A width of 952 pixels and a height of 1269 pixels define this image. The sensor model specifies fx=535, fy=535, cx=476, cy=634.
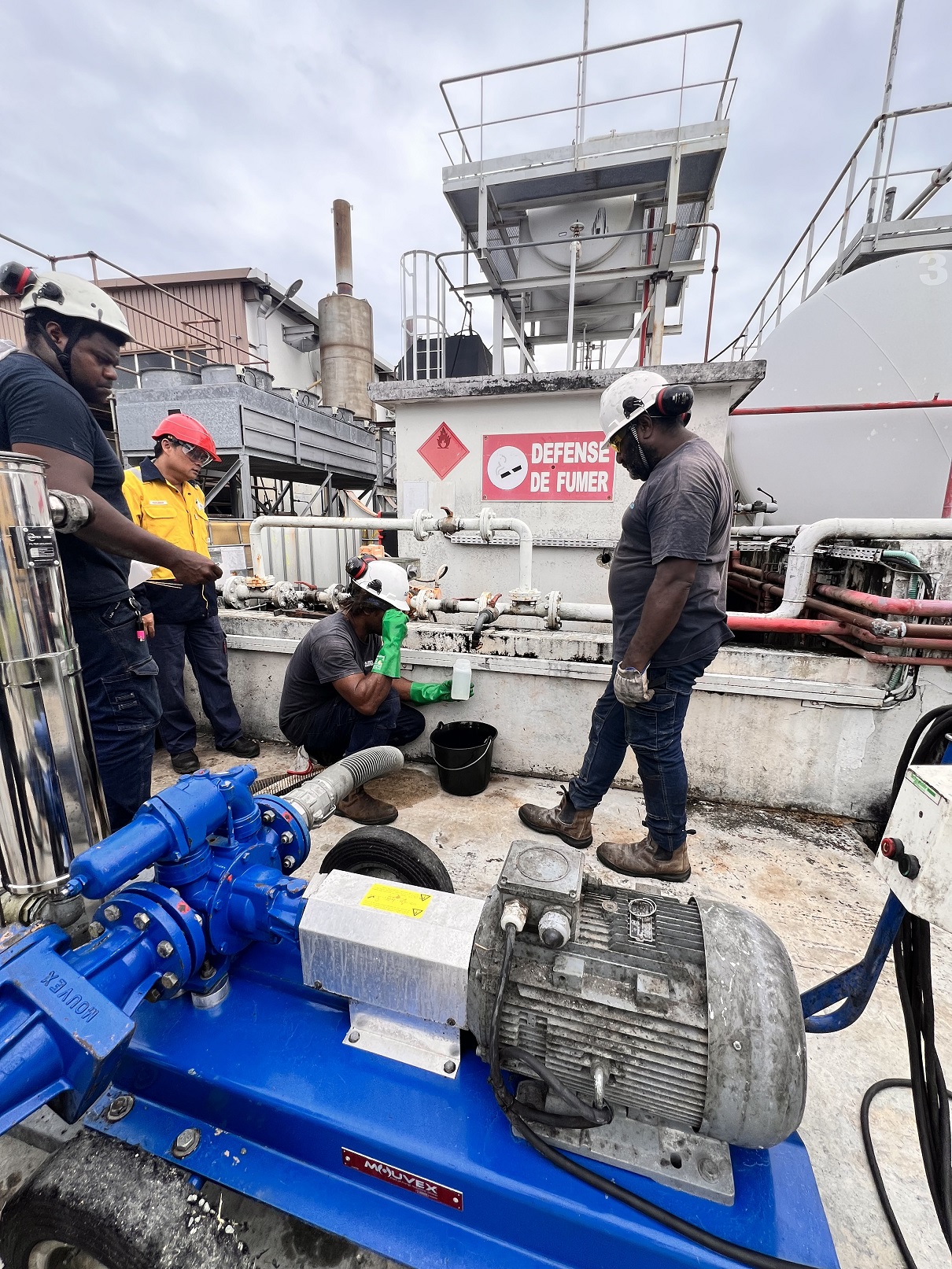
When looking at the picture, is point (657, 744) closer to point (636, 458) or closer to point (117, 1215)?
point (636, 458)

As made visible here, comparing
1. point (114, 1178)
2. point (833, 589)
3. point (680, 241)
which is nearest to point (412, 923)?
point (114, 1178)

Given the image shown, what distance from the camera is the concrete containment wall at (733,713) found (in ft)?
8.35

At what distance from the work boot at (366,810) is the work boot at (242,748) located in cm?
97

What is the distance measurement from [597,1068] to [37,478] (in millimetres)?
1517

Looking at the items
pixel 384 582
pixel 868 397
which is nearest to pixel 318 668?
pixel 384 582

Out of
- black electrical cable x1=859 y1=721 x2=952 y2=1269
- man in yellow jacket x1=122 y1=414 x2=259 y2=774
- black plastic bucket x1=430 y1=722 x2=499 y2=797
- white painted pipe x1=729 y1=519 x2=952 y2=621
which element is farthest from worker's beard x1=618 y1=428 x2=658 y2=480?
man in yellow jacket x1=122 y1=414 x2=259 y2=774

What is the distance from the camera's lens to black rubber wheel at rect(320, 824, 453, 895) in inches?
62.9

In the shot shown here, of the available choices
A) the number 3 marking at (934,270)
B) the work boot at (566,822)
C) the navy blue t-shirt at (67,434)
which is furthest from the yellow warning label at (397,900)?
the number 3 marking at (934,270)

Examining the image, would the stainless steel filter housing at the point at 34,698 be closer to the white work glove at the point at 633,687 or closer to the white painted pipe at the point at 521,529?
the white work glove at the point at 633,687

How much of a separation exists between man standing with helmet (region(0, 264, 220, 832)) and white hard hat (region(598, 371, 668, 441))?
5.02 ft

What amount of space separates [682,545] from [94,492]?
1.77 metres

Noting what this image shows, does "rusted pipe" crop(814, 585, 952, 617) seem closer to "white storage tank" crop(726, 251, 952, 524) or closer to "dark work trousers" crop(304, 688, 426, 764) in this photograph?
"dark work trousers" crop(304, 688, 426, 764)

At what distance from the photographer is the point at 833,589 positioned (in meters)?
2.77

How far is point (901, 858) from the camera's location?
86cm
